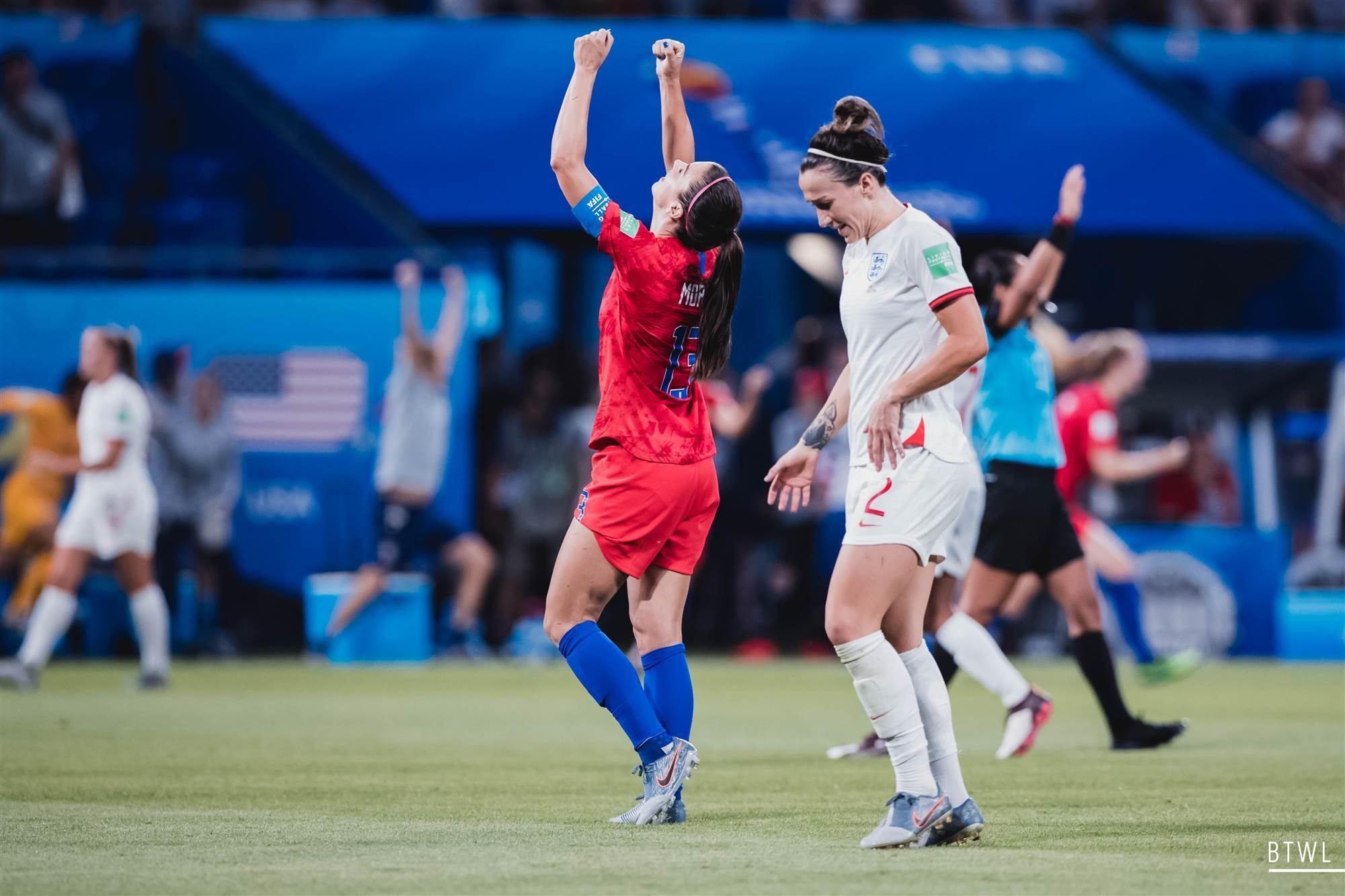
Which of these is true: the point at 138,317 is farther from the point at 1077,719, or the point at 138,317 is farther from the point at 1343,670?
the point at 1343,670

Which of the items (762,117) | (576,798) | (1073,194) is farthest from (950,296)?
(762,117)

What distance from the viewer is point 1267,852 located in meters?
6.05

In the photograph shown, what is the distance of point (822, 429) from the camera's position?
6.57 m

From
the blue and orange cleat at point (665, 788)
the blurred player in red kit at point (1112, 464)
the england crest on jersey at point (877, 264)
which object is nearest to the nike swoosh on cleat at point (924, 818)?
the blue and orange cleat at point (665, 788)

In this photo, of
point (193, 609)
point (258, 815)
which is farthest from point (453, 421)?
point (258, 815)

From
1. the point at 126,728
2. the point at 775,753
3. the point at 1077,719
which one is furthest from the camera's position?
the point at 1077,719

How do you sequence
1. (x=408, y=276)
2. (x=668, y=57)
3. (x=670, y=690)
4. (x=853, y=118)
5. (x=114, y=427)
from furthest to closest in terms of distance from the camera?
(x=408, y=276) → (x=114, y=427) → (x=668, y=57) → (x=670, y=690) → (x=853, y=118)

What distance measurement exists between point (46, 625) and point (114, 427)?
4.91 ft

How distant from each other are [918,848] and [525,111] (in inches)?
545

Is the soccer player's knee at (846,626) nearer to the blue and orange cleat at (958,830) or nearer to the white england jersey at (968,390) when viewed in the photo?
the blue and orange cleat at (958,830)

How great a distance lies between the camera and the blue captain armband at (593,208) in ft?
22.3

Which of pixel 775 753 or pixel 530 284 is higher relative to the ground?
pixel 530 284

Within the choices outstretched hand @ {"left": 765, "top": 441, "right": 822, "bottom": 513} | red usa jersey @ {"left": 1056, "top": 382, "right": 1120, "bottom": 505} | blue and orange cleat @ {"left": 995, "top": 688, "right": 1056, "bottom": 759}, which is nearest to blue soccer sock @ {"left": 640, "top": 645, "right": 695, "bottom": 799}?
outstretched hand @ {"left": 765, "top": 441, "right": 822, "bottom": 513}

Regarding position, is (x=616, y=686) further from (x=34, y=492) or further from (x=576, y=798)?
(x=34, y=492)
